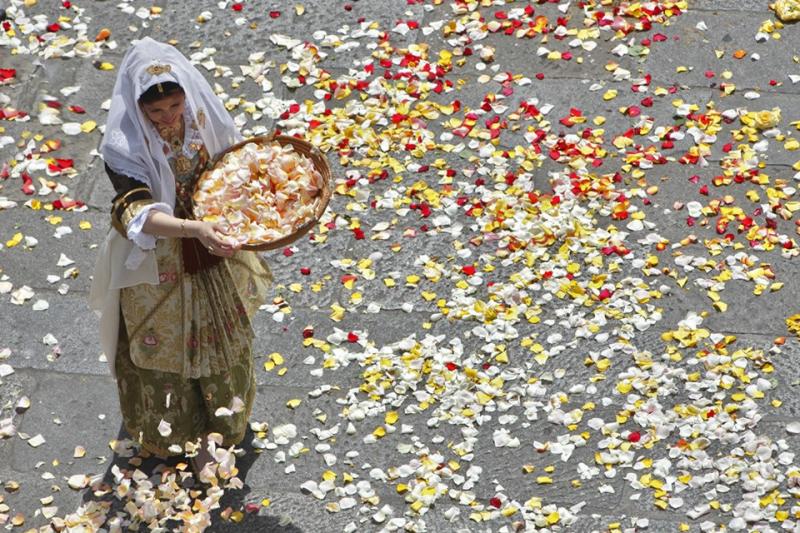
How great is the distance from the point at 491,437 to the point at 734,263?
1.76 m

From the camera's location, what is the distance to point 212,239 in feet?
17.3

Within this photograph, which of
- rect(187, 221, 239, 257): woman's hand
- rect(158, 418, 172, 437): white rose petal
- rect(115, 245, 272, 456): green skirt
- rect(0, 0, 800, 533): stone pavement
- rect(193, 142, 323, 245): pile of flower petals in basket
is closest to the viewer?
rect(187, 221, 239, 257): woman's hand

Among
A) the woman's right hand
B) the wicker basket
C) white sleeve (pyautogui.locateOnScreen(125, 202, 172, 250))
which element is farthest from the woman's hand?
the wicker basket

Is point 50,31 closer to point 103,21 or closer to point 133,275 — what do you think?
point 103,21

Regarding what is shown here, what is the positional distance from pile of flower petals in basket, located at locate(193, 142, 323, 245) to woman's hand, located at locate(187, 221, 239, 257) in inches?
3.6

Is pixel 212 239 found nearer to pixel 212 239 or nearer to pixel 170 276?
pixel 212 239

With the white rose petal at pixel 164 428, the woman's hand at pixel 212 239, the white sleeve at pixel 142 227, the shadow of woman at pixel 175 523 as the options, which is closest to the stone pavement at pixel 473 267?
the shadow of woman at pixel 175 523

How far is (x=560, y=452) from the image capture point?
639 centimetres

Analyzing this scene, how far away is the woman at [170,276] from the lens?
544cm

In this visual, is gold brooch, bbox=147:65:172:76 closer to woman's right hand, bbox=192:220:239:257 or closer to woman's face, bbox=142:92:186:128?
woman's face, bbox=142:92:186:128

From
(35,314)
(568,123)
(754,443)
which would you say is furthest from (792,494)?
(35,314)

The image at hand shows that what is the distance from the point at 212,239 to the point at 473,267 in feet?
7.70

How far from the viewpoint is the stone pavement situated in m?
6.31

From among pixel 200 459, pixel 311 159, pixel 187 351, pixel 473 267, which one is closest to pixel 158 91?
pixel 311 159
